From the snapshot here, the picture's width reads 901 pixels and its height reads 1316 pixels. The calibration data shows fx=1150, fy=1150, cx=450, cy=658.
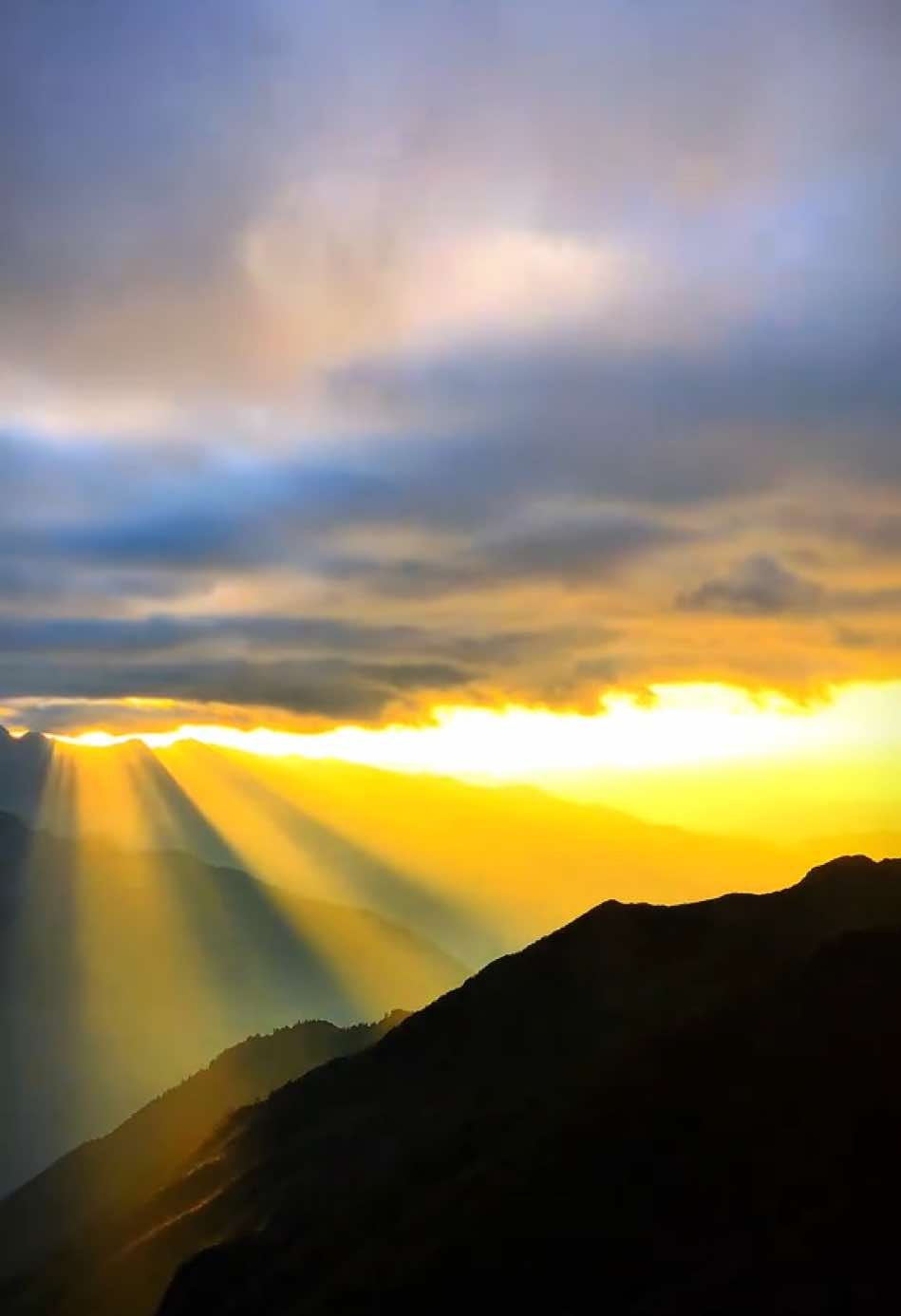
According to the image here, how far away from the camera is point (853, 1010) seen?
51.5 m

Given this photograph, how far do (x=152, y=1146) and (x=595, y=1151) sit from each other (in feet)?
280

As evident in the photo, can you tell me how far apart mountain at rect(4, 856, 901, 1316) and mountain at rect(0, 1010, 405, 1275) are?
21.0 metres

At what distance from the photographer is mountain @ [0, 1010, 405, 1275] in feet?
346

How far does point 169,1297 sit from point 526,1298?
976 inches

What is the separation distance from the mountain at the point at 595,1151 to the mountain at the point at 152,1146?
21016mm

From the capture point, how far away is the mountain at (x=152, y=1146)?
10531 cm

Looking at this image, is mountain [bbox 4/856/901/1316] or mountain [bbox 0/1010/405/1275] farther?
mountain [bbox 0/1010/405/1275]

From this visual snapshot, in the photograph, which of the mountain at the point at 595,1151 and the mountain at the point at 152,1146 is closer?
the mountain at the point at 595,1151

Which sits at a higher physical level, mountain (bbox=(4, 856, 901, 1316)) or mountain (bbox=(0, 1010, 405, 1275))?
mountain (bbox=(4, 856, 901, 1316))

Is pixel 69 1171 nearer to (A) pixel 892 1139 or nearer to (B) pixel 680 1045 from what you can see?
(B) pixel 680 1045

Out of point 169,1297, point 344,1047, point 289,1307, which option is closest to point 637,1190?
point 289,1307

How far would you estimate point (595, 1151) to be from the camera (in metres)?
49.2

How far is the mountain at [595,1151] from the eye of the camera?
40.9m

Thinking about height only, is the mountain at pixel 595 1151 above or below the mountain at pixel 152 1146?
above
